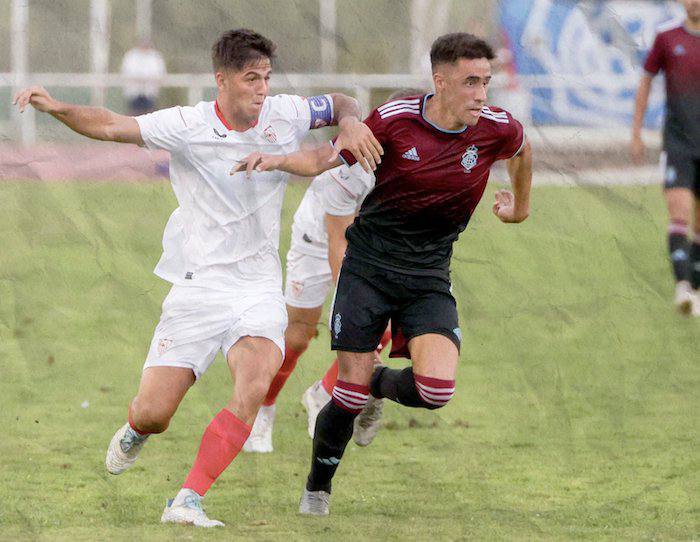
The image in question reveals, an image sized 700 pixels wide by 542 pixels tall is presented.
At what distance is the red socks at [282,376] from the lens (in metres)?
8.18

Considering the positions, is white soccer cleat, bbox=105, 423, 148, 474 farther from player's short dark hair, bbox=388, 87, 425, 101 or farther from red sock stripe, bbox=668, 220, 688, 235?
red sock stripe, bbox=668, 220, 688, 235

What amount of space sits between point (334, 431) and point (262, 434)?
4.77 feet

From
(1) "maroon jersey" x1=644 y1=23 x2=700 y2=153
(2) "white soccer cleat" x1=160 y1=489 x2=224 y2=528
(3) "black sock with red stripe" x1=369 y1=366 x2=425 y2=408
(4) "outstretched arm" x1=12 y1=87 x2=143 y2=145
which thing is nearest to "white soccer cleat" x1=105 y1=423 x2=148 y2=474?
(2) "white soccer cleat" x1=160 y1=489 x2=224 y2=528

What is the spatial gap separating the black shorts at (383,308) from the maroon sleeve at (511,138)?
68 centimetres

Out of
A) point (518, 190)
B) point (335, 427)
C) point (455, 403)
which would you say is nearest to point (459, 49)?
point (518, 190)

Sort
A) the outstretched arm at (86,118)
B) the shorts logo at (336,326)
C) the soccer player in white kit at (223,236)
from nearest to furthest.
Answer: the outstretched arm at (86,118), the soccer player in white kit at (223,236), the shorts logo at (336,326)

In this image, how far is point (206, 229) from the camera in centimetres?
673

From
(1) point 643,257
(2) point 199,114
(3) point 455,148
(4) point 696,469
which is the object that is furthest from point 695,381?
(2) point 199,114

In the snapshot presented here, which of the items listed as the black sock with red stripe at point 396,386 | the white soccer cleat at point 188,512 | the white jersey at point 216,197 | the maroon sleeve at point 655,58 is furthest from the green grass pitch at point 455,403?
the white jersey at point 216,197

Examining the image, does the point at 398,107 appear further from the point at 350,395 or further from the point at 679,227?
the point at 679,227

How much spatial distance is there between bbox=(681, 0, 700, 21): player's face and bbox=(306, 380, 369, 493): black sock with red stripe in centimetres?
550

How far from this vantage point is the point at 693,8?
1087 cm

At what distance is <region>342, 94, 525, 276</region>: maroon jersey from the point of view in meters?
6.66

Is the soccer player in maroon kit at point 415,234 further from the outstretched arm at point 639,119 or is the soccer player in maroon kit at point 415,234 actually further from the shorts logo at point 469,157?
the outstretched arm at point 639,119
